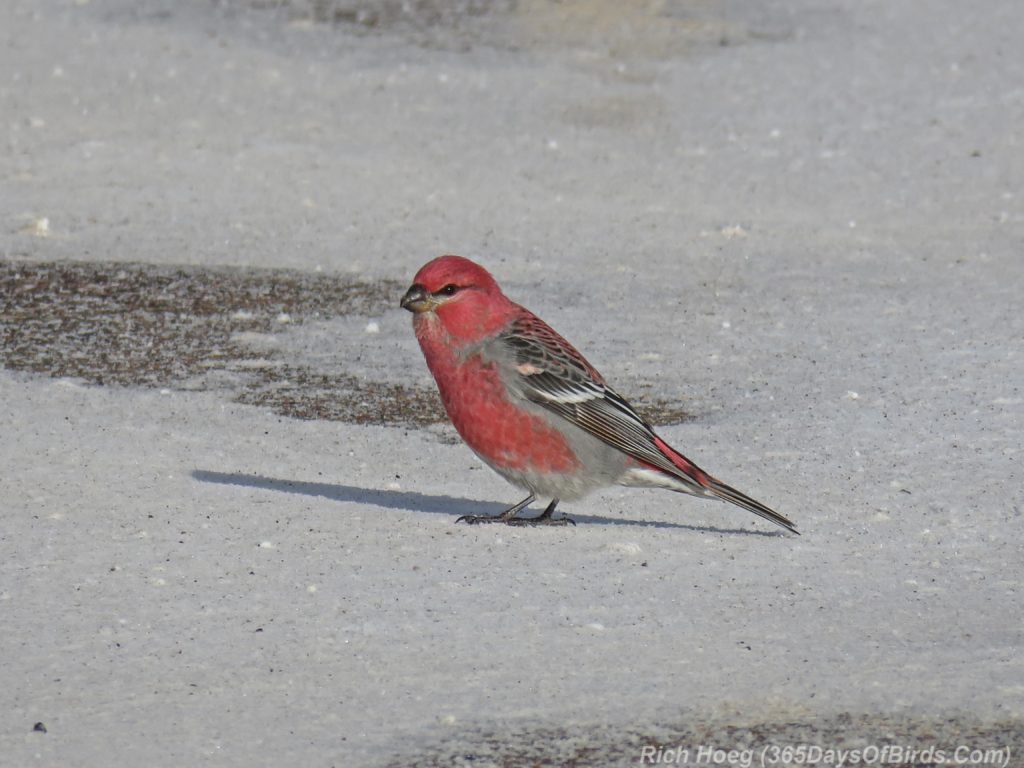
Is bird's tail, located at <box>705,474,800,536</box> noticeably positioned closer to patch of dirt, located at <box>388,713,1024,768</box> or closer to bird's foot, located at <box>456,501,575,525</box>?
bird's foot, located at <box>456,501,575,525</box>

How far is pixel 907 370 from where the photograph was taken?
762cm

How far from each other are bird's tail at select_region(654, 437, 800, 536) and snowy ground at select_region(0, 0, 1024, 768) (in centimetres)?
10

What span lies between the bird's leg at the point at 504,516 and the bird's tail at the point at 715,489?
507mm

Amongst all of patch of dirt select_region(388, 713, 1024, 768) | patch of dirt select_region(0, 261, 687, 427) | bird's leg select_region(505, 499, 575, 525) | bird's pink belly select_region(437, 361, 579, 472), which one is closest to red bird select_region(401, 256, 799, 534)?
bird's pink belly select_region(437, 361, 579, 472)

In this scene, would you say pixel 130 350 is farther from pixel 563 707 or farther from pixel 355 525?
pixel 563 707

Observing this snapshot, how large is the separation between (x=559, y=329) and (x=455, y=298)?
7.37ft

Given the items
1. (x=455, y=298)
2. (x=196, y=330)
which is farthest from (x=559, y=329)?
(x=455, y=298)

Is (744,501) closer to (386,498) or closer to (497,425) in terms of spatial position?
(497,425)

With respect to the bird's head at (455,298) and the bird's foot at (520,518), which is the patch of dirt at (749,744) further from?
the bird's head at (455,298)

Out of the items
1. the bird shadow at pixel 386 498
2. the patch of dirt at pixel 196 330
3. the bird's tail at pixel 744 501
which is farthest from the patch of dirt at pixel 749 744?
the patch of dirt at pixel 196 330

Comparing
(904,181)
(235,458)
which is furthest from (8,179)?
(904,181)

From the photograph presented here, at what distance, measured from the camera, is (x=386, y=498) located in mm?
6375

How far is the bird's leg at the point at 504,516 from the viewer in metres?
6.16

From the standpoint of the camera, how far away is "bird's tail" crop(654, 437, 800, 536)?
5875mm
